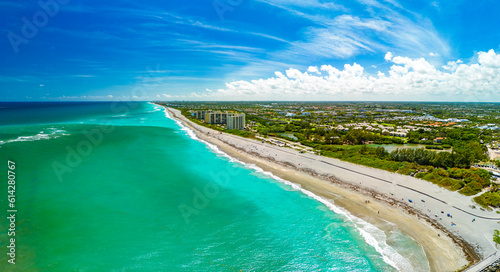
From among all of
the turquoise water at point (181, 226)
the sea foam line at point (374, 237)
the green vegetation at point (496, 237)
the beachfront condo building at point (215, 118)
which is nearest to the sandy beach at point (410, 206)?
the green vegetation at point (496, 237)

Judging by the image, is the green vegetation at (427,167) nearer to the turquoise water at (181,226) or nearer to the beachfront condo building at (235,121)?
the turquoise water at (181,226)

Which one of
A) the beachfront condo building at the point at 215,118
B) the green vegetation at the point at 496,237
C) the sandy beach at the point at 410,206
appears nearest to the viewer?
the green vegetation at the point at 496,237

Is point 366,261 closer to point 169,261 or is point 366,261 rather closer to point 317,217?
point 317,217

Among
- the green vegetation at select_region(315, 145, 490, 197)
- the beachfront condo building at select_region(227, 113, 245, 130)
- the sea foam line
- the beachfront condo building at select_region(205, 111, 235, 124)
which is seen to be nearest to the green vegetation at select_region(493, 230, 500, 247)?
the sea foam line

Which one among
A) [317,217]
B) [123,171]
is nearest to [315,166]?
[317,217]

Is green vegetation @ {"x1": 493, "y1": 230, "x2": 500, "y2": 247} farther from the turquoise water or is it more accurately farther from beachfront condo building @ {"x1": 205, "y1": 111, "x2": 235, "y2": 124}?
beachfront condo building @ {"x1": 205, "y1": 111, "x2": 235, "y2": 124}

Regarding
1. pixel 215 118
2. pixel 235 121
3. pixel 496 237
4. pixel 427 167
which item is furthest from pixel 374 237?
pixel 215 118
